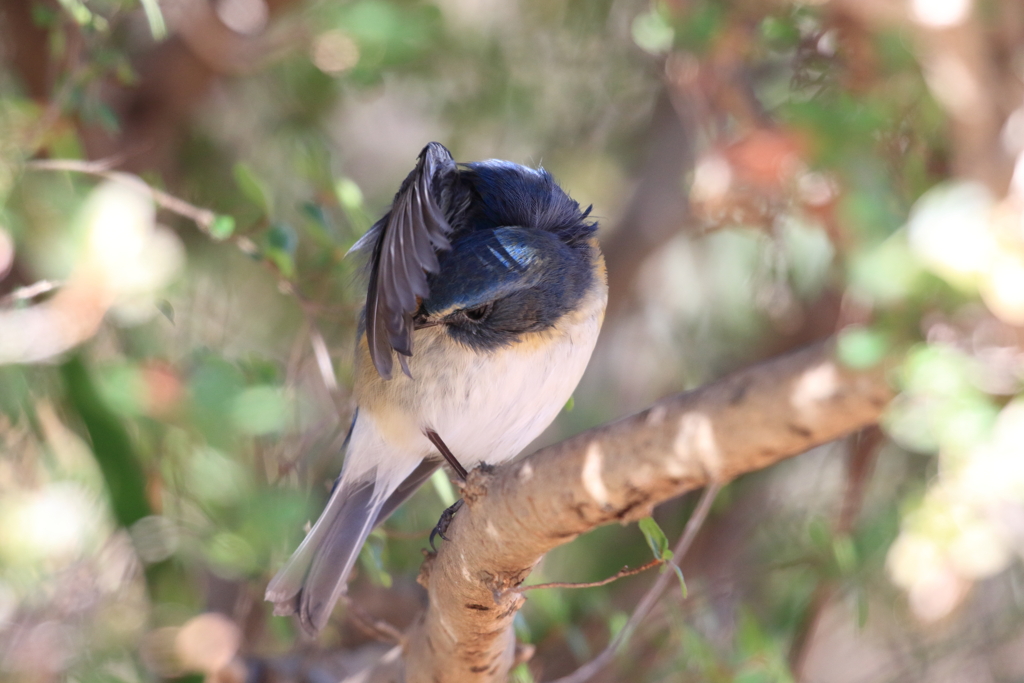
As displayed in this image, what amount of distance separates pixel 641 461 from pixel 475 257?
693 mm

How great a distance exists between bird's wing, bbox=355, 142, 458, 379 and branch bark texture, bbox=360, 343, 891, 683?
257 mm

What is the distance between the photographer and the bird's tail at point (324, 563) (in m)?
1.98

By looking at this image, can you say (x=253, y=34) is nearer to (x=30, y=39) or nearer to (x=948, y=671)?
(x=30, y=39)

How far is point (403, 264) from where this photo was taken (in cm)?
139

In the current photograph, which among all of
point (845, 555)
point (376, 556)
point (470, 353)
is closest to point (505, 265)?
point (470, 353)

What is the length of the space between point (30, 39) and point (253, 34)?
0.72 meters

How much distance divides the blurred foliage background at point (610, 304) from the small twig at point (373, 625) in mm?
36

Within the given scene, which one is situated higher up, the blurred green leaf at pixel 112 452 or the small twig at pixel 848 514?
the blurred green leaf at pixel 112 452

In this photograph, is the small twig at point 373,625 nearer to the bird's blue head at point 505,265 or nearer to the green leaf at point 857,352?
the bird's blue head at point 505,265

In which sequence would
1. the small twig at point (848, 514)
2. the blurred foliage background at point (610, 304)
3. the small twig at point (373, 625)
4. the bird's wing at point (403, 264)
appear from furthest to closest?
the small twig at point (848, 514) < the small twig at point (373, 625) < the blurred foliage background at point (610, 304) < the bird's wing at point (403, 264)

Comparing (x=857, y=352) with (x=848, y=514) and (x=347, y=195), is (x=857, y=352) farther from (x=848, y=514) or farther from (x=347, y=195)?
(x=848, y=514)

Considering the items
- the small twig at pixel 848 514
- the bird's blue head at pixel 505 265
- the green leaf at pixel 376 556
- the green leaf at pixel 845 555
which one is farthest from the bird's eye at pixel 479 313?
the small twig at pixel 848 514

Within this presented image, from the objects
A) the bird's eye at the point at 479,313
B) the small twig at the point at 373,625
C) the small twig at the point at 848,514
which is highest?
the bird's eye at the point at 479,313

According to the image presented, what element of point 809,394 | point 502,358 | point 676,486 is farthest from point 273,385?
point 809,394
